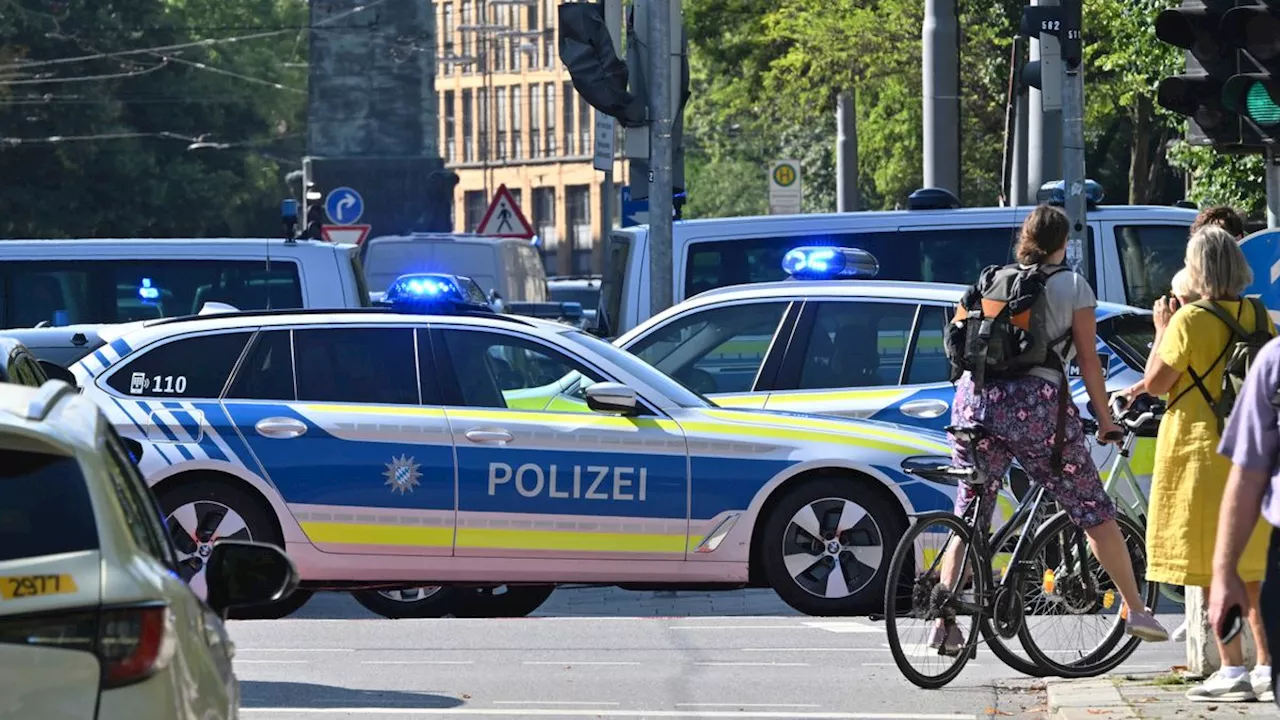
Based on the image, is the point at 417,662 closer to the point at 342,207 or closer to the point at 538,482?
the point at 538,482

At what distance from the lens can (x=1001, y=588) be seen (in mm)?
8711

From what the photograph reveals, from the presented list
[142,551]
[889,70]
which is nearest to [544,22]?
[889,70]

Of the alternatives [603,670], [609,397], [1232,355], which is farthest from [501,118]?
[1232,355]

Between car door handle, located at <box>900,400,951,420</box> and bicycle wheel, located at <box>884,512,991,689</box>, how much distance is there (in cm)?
320

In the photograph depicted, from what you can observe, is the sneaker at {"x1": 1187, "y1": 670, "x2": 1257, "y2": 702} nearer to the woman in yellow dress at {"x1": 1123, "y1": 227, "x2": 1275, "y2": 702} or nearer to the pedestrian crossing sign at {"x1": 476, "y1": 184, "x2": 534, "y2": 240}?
the woman in yellow dress at {"x1": 1123, "y1": 227, "x2": 1275, "y2": 702}

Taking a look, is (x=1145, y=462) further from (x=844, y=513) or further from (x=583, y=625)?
(x=583, y=625)

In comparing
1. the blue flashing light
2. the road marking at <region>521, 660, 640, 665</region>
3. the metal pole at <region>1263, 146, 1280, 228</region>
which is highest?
the metal pole at <region>1263, 146, 1280, 228</region>

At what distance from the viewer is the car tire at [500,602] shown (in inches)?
467

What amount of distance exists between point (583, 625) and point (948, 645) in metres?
2.19

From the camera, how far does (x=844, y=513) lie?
36.5 feet

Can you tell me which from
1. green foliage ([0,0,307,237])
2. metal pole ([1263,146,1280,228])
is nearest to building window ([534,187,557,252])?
green foliage ([0,0,307,237])

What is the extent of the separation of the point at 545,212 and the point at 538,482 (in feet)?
339

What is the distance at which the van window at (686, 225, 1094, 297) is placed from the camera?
1742 cm

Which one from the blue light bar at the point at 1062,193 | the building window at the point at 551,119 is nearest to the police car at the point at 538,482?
the blue light bar at the point at 1062,193
